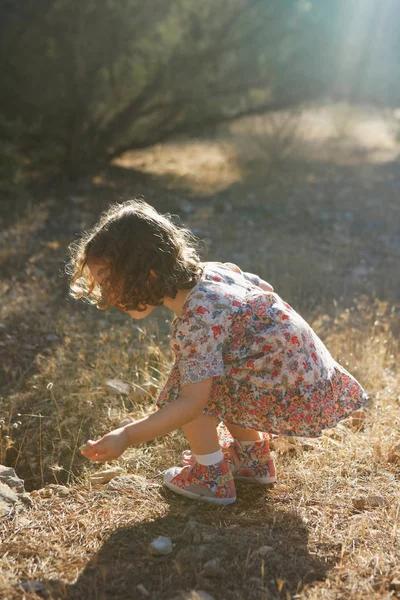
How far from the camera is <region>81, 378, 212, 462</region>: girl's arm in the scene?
1948 mm

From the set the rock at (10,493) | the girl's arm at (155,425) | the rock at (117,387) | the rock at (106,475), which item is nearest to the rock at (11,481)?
the rock at (10,493)

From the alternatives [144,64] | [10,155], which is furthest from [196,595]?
[144,64]

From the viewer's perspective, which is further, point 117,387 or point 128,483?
point 117,387

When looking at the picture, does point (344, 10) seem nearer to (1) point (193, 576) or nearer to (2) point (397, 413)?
(2) point (397, 413)

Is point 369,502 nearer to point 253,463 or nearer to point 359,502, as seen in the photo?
point 359,502

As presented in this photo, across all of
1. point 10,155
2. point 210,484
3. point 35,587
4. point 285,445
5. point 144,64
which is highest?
point 144,64

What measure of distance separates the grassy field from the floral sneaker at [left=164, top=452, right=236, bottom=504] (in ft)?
0.13

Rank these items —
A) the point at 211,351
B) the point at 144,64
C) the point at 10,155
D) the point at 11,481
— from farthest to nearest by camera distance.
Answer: the point at 144,64 → the point at 10,155 → the point at 11,481 → the point at 211,351

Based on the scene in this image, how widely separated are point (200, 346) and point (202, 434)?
0.35 metres

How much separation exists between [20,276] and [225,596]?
314 centimetres

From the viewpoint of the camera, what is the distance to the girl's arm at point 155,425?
1.95m

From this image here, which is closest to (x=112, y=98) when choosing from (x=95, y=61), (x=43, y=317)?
(x=95, y=61)

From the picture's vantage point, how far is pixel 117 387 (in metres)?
3.14

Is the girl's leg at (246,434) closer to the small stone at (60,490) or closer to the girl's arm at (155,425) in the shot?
the girl's arm at (155,425)
